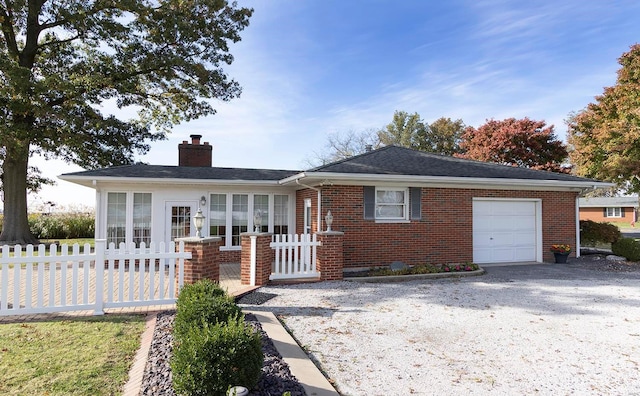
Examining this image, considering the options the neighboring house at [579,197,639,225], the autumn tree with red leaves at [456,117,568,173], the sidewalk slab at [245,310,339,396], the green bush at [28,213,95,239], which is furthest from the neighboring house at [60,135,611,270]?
the neighboring house at [579,197,639,225]

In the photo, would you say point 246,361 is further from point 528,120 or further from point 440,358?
point 528,120

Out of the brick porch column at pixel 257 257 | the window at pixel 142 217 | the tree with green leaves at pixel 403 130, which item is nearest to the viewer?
the brick porch column at pixel 257 257

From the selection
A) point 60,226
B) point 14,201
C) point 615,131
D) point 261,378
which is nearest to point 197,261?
point 261,378

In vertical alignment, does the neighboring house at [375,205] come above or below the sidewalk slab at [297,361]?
above

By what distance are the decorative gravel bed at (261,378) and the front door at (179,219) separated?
23.8 feet

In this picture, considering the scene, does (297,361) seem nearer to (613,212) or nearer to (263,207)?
(263,207)

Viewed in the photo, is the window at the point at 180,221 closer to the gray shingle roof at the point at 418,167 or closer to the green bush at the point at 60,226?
the gray shingle roof at the point at 418,167

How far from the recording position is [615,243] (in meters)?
12.9

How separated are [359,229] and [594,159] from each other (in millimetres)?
16858

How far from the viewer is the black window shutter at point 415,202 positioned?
10281 millimetres

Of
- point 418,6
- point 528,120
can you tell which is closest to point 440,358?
point 418,6

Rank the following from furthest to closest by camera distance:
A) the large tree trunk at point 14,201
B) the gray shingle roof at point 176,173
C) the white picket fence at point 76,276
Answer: the large tree trunk at point 14,201 < the gray shingle roof at point 176,173 < the white picket fence at point 76,276

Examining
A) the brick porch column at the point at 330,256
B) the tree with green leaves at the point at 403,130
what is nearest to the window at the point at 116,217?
the brick porch column at the point at 330,256

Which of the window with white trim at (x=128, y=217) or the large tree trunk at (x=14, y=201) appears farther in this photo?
the large tree trunk at (x=14, y=201)
